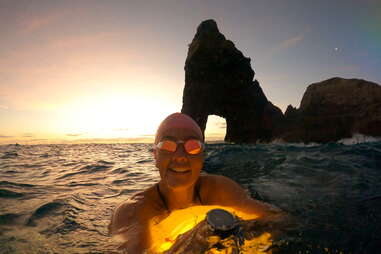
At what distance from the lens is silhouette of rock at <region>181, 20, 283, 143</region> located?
40656 millimetres

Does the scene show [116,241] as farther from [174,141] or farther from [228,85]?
[228,85]

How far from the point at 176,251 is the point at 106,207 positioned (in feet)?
12.3

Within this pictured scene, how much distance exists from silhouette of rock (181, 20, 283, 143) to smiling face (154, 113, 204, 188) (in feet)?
120

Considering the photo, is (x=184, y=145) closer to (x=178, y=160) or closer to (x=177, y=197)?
(x=178, y=160)

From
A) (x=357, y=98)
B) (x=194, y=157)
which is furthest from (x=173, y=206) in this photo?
(x=357, y=98)

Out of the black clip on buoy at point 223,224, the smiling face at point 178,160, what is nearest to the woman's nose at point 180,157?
the smiling face at point 178,160

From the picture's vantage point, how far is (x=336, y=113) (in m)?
37.4

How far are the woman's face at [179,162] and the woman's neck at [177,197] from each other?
0.88 feet

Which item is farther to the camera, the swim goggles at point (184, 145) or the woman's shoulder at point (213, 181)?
the woman's shoulder at point (213, 181)

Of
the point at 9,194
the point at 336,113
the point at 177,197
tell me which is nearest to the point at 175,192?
the point at 177,197

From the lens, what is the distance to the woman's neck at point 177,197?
321cm

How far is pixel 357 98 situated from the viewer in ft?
116

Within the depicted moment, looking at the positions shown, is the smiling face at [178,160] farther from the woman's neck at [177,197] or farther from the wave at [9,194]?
the wave at [9,194]

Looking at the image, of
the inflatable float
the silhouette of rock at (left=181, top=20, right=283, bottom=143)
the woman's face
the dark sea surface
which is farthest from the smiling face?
the silhouette of rock at (left=181, top=20, right=283, bottom=143)
